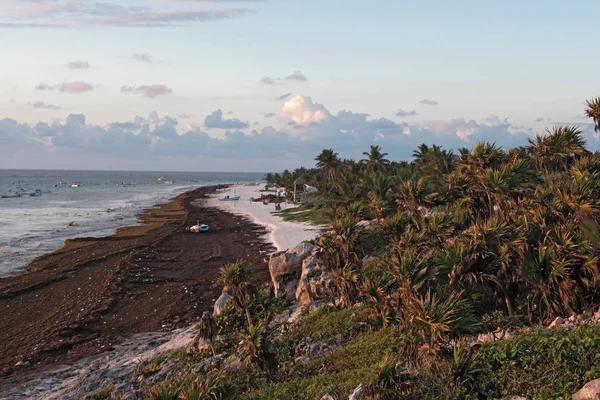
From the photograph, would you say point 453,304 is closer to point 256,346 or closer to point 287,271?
point 256,346

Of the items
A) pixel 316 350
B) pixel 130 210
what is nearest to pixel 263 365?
pixel 316 350

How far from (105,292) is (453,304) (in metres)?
26.9

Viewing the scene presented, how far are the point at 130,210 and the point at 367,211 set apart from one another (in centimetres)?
7392

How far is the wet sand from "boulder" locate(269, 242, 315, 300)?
20.1ft

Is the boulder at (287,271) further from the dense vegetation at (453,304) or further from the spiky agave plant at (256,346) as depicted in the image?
the spiky agave plant at (256,346)

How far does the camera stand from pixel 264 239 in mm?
52781

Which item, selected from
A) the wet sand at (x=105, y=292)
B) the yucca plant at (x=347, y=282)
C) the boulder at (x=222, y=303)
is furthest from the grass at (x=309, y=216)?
the yucca plant at (x=347, y=282)

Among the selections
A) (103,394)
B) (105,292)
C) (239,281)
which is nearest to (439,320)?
(239,281)

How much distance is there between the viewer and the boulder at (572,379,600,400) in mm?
9414

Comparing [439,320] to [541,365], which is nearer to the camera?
[541,365]

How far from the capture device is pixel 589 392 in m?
9.53

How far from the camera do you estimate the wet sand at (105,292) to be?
2406 centimetres

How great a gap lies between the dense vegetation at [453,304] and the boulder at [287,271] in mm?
859

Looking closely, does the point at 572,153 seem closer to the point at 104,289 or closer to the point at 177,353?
the point at 177,353
